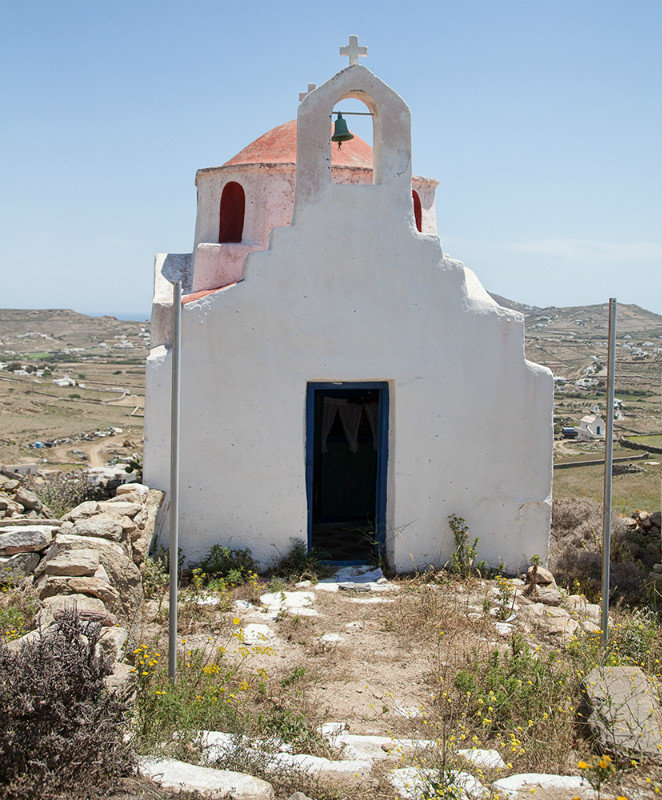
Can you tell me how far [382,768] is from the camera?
4098mm

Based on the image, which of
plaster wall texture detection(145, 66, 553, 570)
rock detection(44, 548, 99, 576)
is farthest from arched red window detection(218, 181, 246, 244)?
rock detection(44, 548, 99, 576)

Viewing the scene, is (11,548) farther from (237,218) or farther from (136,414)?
(136,414)

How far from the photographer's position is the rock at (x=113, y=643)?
13.4ft

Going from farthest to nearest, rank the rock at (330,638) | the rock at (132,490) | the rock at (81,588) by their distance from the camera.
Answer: the rock at (132,490), the rock at (330,638), the rock at (81,588)

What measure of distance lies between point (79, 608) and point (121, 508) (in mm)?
2269

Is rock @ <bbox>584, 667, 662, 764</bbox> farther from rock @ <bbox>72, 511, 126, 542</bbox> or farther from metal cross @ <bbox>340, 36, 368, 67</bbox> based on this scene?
metal cross @ <bbox>340, 36, 368, 67</bbox>

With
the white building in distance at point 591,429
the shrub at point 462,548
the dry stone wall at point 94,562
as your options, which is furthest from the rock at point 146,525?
the white building in distance at point 591,429

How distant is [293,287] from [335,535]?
13.4 feet

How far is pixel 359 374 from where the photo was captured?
817 cm

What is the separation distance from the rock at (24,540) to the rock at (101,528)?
35cm

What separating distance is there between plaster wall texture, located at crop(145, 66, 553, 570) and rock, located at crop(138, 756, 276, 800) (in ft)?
14.2

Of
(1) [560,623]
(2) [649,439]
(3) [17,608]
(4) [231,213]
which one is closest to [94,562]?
(3) [17,608]

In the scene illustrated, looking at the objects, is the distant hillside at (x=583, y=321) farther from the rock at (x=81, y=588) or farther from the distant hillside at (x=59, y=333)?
the distant hillside at (x=59, y=333)

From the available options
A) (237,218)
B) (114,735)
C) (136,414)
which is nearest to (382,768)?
(114,735)
